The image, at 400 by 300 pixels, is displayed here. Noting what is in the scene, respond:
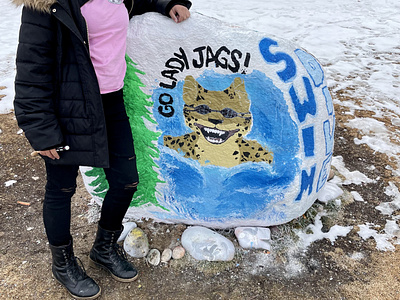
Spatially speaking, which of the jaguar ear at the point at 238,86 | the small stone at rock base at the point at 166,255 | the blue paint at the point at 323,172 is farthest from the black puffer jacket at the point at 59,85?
the blue paint at the point at 323,172

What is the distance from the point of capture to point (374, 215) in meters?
2.77

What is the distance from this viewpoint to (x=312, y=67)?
86.0 inches

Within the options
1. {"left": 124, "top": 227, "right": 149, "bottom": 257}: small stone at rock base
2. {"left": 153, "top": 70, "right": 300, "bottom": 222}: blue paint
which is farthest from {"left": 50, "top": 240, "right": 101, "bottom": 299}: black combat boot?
{"left": 153, "top": 70, "right": 300, "bottom": 222}: blue paint

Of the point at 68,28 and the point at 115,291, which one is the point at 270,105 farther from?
the point at 115,291

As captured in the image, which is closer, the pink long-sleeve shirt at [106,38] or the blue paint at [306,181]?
the pink long-sleeve shirt at [106,38]

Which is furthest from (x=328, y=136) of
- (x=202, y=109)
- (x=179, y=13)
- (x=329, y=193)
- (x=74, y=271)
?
(x=74, y=271)

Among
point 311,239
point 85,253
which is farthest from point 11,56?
point 311,239

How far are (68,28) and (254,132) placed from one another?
4.19 ft

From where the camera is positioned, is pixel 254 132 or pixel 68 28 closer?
pixel 68 28

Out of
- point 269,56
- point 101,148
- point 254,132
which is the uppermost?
point 269,56

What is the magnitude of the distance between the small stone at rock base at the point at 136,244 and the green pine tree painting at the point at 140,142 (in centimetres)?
25

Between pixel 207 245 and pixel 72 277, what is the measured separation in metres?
0.87

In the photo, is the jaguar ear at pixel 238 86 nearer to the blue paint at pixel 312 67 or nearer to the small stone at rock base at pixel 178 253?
the blue paint at pixel 312 67

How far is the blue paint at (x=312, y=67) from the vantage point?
2.14 m
